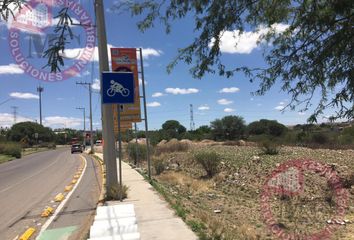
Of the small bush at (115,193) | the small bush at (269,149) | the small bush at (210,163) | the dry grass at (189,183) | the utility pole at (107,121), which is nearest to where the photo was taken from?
the small bush at (115,193)

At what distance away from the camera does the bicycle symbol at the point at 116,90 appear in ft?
33.8

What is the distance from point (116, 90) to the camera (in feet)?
34.0

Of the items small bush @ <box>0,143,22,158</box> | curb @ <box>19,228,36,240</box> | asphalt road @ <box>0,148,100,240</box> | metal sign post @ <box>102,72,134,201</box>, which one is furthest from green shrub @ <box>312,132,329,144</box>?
small bush @ <box>0,143,22,158</box>

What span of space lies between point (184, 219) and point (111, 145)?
167 inches

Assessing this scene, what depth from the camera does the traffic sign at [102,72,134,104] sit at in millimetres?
10258

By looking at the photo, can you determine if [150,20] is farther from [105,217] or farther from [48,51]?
[105,217]

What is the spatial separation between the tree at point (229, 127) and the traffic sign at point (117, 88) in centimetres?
7508

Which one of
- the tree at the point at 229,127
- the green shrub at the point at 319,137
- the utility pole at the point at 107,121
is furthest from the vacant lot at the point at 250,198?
the tree at the point at 229,127

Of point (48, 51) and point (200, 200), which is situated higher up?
point (48, 51)

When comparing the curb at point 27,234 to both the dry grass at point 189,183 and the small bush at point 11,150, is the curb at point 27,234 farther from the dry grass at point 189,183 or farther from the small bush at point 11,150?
the small bush at point 11,150

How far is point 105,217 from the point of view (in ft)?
27.8

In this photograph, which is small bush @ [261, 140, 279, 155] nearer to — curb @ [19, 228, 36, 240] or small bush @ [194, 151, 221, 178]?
small bush @ [194, 151, 221, 178]

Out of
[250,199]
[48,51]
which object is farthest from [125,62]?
[48,51]

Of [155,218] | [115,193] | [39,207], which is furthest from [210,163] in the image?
[155,218]
